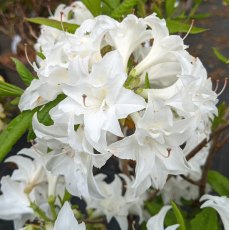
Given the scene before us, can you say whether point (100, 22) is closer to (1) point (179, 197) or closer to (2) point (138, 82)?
(2) point (138, 82)

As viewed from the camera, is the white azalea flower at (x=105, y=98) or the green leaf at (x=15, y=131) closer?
the white azalea flower at (x=105, y=98)

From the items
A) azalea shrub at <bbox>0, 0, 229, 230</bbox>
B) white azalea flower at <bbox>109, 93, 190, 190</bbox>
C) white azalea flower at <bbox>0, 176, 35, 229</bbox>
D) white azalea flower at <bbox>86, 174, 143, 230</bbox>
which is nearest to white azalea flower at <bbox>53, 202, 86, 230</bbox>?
azalea shrub at <bbox>0, 0, 229, 230</bbox>

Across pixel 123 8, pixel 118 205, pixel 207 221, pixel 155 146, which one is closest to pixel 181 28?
pixel 123 8

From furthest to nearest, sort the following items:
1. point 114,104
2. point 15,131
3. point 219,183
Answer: point 219,183, point 15,131, point 114,104

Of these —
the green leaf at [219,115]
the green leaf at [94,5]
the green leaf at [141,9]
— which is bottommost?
the green leaf at [219,115]

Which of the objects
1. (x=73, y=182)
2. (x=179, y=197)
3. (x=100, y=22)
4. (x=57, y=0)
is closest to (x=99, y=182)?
(x=179, y=197)

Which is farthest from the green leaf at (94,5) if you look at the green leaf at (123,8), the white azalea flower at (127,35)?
the white azalea flower at (127,35)

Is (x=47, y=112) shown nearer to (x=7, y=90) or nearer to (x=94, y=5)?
(x=7, y=90)

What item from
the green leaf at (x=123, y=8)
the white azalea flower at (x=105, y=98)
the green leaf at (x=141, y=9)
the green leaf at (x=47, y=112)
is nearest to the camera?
the white azalea flower at (x=105, y=98)

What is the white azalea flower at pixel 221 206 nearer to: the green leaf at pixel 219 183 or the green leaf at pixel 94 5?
the green leaf at pixel 219 183
